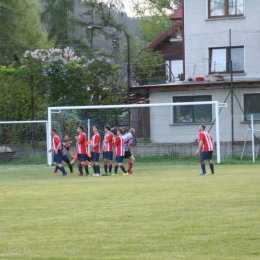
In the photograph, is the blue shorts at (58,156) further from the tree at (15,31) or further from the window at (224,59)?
the tree at (15,31)

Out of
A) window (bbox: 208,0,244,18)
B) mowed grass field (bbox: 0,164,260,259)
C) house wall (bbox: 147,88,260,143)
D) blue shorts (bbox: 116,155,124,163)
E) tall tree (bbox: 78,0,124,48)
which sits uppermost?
tall tree (bbox: 78,0,124,48)

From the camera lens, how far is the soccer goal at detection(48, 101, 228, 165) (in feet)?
108

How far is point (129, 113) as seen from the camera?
33.9 meters

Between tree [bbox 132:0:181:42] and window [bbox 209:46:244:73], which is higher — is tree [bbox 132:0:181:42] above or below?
above

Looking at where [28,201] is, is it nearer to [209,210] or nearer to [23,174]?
[209,210]

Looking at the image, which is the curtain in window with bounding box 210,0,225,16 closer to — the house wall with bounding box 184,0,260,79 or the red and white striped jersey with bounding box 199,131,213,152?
the house wall with bounding box 184,0,260,79

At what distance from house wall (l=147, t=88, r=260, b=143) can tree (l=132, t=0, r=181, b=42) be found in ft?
127

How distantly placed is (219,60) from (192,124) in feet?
15.5

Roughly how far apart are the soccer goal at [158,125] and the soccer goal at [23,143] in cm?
134

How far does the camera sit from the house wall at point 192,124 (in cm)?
3397

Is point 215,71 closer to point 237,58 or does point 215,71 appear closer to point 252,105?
point 237,58

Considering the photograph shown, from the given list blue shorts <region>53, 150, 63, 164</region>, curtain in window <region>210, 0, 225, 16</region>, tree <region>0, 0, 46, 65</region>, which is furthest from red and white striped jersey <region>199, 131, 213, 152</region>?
tree <region>0, 0, 46, 65</region>

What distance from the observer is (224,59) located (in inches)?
1506

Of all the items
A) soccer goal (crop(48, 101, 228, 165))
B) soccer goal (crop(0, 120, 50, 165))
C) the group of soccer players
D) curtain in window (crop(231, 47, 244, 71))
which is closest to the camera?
the group of soccer players
